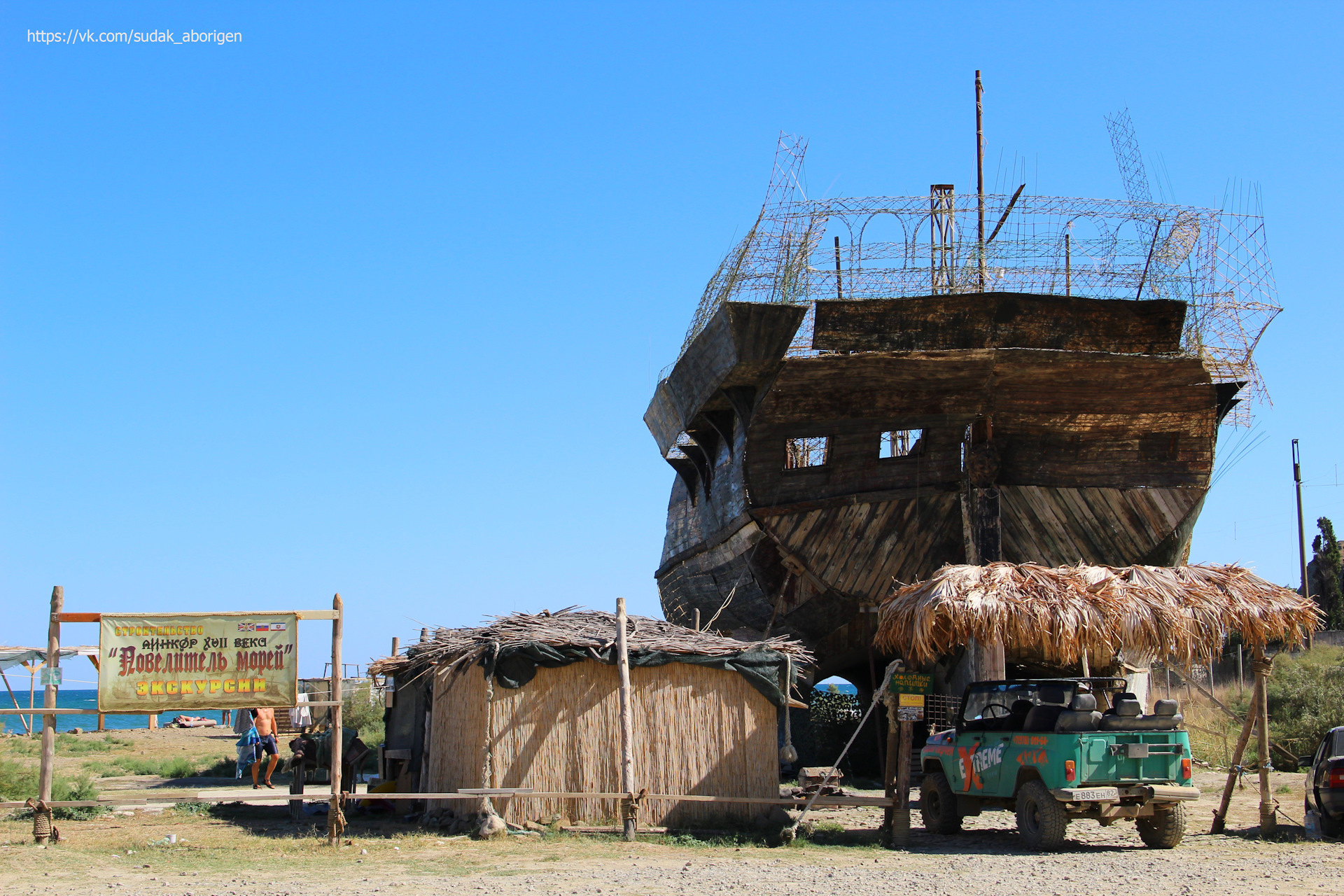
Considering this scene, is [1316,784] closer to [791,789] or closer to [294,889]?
[791,789]

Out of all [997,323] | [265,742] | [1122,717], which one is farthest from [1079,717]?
[265,742]

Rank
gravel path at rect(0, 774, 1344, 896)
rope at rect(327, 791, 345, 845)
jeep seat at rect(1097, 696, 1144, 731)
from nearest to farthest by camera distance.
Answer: gravel path at rect(0, 774, 1344, 896) < jeep seat at rect(1097, 696, 1144, 731) < rope at rect(327, 791, 345, 845)

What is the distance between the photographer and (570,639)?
36.8 feet

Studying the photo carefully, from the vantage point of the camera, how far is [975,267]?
1642cm

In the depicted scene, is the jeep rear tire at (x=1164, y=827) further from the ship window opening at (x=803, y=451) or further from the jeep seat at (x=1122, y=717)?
the ship window opening at (x=803, y=451)

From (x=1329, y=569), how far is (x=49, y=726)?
4778cm

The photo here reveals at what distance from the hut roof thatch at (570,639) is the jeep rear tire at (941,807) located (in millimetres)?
1770

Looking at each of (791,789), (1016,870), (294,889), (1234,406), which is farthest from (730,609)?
(294,889)

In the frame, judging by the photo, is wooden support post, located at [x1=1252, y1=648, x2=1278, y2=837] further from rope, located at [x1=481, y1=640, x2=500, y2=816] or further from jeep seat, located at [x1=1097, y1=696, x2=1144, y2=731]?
rope, located at [x1=481, y1=640, x2=500, y2=816]

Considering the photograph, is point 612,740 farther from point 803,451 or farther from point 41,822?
point 803,451

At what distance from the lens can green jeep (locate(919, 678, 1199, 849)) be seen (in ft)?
31.4

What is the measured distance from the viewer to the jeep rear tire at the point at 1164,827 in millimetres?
10117

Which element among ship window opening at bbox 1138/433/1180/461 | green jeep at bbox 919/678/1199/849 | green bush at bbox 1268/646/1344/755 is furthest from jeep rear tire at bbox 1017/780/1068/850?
green bush at bbox 1268/646/1344/755

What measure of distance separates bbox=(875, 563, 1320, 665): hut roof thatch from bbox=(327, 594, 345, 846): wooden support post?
5173 millimetres
